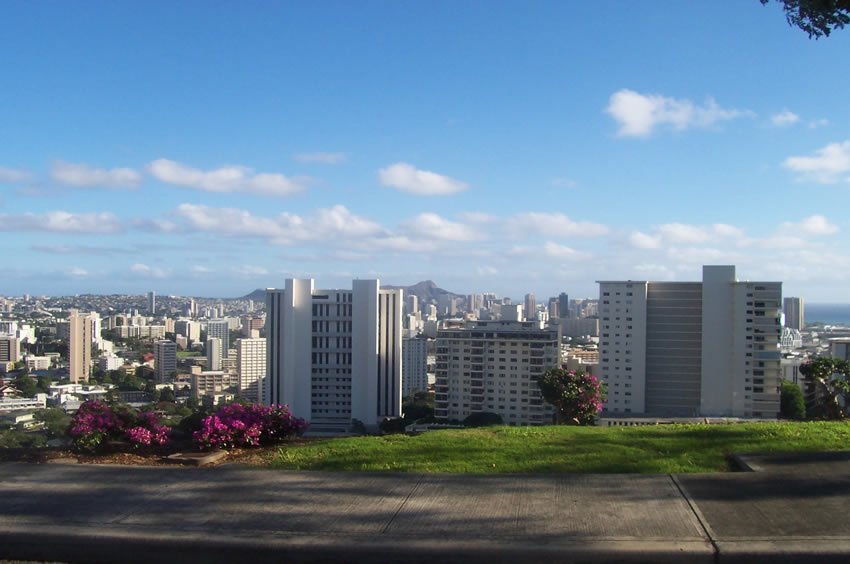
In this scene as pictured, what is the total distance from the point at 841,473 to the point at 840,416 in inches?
275

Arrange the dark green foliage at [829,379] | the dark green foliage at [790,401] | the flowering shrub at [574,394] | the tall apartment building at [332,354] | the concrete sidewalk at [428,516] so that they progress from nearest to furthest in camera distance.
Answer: the concrete sidewalk at [428,516]
the dark green foliage at [829,379]
the flowering shrub at [574,394]
the dark green foliage at [790,401]
the tall apartment building at [332,354]

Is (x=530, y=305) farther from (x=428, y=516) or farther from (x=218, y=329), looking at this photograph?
(x=428, y=516)

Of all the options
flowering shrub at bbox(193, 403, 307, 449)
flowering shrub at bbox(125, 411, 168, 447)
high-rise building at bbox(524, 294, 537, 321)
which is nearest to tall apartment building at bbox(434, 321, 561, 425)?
flowering shrub at bbox(193, 403, 307, 449)

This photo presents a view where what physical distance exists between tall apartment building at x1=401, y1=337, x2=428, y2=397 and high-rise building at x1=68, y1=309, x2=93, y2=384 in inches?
1198

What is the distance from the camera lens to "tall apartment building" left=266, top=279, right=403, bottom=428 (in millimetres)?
41031

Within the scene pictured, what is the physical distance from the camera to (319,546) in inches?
170

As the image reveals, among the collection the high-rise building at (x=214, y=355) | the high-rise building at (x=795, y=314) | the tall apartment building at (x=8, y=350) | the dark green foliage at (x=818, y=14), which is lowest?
the high-rise building at (x=214, y=355)

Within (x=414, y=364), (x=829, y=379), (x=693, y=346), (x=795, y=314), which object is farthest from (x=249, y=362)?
(x=795, y=314)

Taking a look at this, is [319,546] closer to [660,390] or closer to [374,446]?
[374,446]

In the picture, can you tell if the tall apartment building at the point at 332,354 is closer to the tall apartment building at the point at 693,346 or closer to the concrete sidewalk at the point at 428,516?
the tall apartment building at the point at 693,346

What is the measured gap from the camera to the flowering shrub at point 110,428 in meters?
7.34

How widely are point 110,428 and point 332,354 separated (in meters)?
34.8

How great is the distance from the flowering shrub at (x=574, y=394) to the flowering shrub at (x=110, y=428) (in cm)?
895

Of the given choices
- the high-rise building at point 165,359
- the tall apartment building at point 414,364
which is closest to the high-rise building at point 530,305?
the tall apartment building at point 414,364
